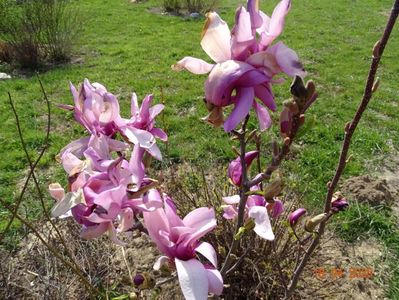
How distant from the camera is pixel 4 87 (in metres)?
6.44

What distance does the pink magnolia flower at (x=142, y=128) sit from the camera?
1.08 metres

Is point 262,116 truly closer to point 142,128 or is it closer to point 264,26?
point 264,26

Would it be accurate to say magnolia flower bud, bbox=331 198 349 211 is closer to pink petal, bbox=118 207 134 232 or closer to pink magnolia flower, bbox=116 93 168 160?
pink magnolia flower, bbox=116 93 168 160

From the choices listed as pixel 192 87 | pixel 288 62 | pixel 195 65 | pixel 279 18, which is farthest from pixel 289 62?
pixel 192 87

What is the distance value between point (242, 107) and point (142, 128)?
40 centimetres

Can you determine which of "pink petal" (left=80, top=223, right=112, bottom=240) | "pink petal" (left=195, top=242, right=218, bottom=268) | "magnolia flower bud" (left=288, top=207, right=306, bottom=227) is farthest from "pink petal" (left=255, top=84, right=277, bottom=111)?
"magnolia flower bud" (left=288, top=207, right=306, bottom=227)

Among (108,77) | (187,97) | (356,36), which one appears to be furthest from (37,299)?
(356,36)

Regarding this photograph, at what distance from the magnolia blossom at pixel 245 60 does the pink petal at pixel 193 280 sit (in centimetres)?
31

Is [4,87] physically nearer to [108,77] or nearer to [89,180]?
[108,77]

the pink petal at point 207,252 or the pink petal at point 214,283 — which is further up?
the pink petal at point 207,252

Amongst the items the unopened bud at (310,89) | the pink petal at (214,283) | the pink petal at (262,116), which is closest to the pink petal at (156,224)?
the pink petal at (214,283)

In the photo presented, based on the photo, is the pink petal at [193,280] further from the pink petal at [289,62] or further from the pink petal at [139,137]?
the pink petal at [289,62]
